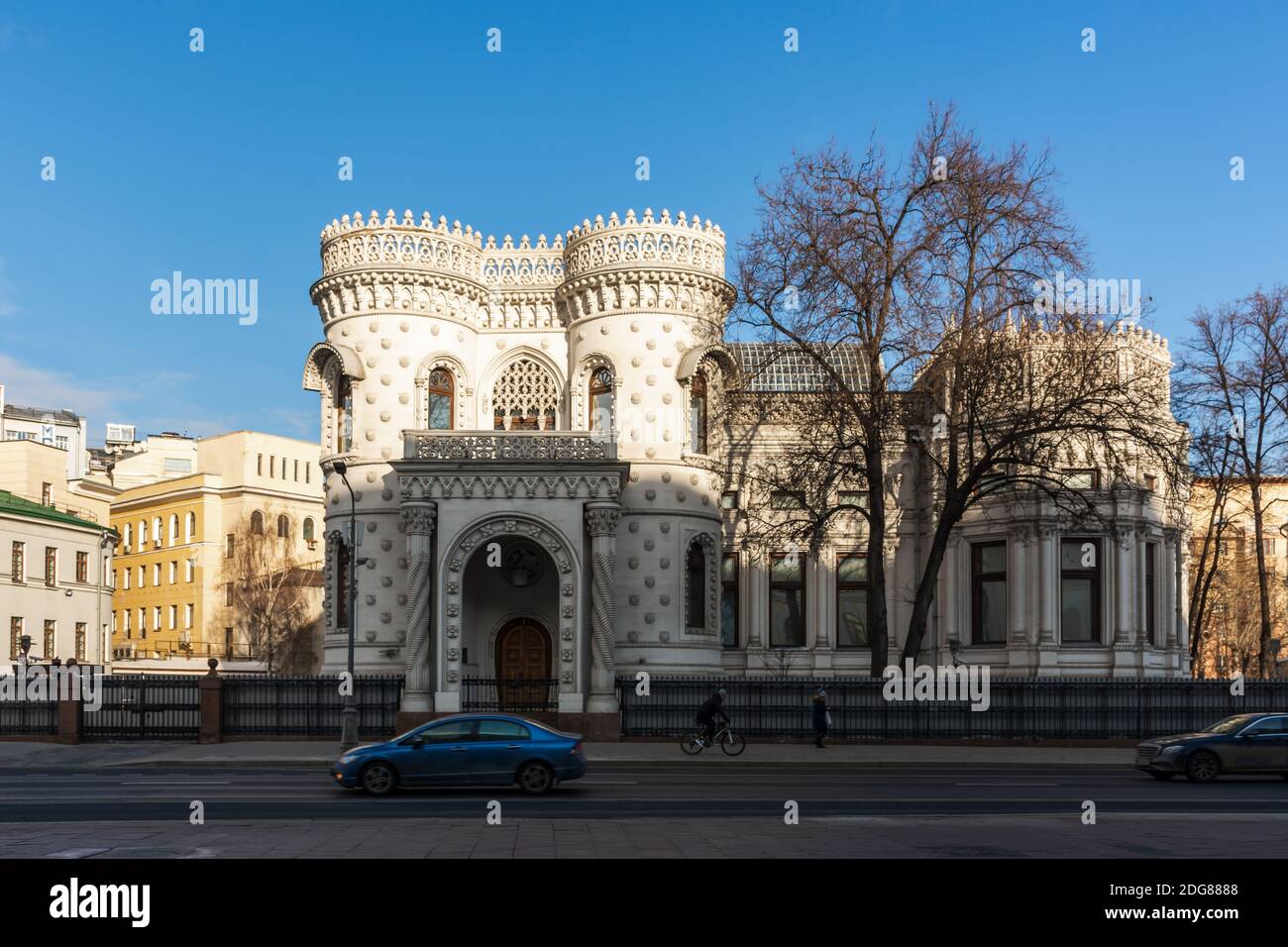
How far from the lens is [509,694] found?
1585 inches

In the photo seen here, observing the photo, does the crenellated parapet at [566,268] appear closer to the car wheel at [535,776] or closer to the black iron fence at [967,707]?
the black iron fence at [967,707]

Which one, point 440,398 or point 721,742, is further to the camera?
point 440,398

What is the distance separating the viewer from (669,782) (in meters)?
25.7

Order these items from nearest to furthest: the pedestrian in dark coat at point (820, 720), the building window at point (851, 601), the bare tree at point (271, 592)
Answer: the pedestrian in dark coat at point (820, 720), the building window at point (851, 601), the bare tree at point (271, 592)

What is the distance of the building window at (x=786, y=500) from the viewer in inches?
1490

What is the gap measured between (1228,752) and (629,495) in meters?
20.0

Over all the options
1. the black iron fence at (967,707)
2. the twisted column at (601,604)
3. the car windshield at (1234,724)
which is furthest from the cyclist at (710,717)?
the car windshield at (1234,724)

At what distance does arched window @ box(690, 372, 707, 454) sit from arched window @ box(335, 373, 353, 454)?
1086 cm

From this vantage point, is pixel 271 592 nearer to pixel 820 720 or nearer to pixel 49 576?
pixel 49 576

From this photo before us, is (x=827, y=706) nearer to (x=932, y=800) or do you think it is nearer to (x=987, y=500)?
(x=987, y=500)

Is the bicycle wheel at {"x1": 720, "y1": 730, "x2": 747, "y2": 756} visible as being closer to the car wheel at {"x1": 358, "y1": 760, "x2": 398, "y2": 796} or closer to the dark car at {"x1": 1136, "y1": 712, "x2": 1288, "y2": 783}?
the dark car at {"x1": 1136, "y1": 712, "x2": 1288, "y2": 783}

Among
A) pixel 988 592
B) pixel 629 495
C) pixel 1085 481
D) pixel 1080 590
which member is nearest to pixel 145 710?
pixel 629 495
